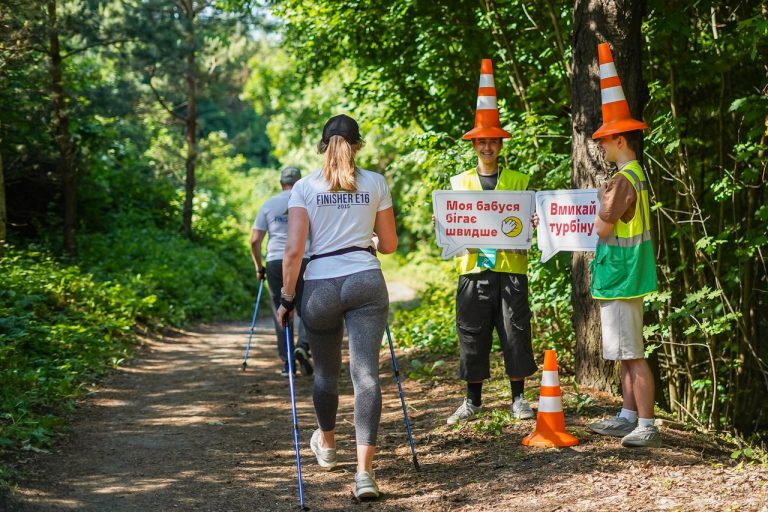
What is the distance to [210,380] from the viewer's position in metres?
10.4

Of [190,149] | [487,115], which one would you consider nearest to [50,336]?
[487,115]

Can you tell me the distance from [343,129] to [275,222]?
14.9ft

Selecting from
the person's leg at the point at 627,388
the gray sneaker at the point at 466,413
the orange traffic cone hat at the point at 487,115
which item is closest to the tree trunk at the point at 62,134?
the orange traffic cone hat at the point at 487,115

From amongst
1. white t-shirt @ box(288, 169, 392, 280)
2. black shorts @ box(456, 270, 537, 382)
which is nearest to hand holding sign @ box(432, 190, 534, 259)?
black shorts @ box(456, 270, 537, 382)

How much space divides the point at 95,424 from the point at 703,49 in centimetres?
686

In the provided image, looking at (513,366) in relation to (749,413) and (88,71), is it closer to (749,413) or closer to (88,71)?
(749,413)

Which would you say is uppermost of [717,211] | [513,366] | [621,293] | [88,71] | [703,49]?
[88,71]

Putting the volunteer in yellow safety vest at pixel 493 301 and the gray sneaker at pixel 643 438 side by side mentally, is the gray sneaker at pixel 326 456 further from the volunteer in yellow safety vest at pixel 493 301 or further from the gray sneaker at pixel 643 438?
the gray sneaker at pixel 643 438

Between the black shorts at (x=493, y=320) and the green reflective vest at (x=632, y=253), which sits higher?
the green reflective vest at (x=632, y=253)

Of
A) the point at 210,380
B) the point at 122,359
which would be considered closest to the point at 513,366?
the point at 210,380

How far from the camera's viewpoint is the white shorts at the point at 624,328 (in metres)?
5.72

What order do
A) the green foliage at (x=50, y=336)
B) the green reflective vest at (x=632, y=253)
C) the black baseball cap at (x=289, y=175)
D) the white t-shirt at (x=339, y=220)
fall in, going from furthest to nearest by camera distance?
the black baseball cap at (x=289, y=175) < the green foliage at (x=50, y=336) < the green reflective vest at (x=632, y=253) < the white t-shirt at (x=339, y=220)

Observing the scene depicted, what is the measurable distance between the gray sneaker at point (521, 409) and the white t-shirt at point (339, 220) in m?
2.01

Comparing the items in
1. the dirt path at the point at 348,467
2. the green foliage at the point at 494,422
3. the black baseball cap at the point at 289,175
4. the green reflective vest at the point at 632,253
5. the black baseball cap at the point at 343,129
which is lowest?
the dirt path at the point at 348,467
